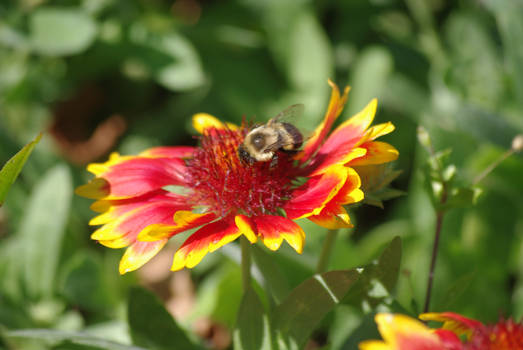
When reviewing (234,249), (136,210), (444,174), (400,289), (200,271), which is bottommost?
(200,271)

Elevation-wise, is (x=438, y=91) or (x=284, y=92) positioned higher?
(x=438, y=91)

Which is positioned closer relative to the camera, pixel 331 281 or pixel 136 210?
pixel 331 281

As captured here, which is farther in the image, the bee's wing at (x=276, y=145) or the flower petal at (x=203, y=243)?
the bee's wing at (x=276, y=145)

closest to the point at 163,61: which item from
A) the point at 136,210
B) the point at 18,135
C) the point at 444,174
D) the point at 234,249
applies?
the point at 18,135

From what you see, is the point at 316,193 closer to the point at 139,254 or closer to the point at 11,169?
the point at 139,254

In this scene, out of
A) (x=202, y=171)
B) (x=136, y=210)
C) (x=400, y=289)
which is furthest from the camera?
(x=400, y=289)

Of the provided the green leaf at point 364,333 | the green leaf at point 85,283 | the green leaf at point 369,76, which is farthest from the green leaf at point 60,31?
the green leaf at point 364,333

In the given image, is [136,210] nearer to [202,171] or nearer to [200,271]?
[202,171]

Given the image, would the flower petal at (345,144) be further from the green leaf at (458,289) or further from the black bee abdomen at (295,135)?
the green leaf at (458,289)
